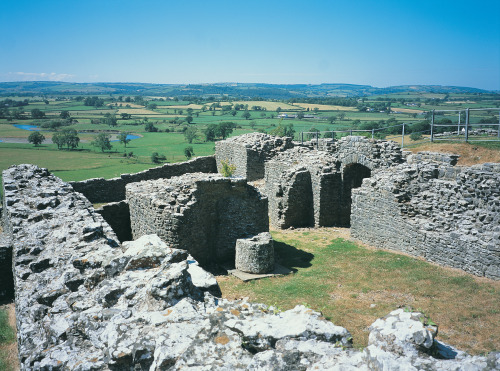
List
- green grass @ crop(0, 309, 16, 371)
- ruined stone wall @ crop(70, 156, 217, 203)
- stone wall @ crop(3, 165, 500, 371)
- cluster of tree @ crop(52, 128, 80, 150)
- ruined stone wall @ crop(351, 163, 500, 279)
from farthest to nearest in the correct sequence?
cluster of tree @ crop(52, 128, 80, 150) < ruined stone wall @ crop(70, 156, 217, 203) < ruined stone wall @ crop(351, 163, 500, 279) < green grass @ crop(0, 309, 16, 371) < stone wall @ crop(3, 165, 500, 371)

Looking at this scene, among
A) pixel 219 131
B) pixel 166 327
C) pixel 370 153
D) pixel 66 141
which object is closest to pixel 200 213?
pixel 166 327

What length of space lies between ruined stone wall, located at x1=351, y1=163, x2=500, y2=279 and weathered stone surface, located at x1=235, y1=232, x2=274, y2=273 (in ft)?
16.5

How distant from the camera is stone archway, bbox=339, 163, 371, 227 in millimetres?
18078

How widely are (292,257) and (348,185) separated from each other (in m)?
6.21

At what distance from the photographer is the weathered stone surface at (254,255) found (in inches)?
473

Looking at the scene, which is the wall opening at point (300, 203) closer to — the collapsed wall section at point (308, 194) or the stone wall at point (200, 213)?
the collapsed wall section at point (308, 194)

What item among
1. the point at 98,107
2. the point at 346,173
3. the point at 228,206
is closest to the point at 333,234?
the point at 346,173

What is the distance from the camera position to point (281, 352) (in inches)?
133

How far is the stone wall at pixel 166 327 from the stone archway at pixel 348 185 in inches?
544

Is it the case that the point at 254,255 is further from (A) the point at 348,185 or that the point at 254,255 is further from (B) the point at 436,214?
(A) the point at 348,185

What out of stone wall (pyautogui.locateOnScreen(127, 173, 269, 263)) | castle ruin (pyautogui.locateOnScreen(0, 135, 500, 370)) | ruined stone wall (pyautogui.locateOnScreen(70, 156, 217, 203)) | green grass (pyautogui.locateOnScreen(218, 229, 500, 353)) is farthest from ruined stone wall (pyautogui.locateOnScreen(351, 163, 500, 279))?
ruined stone wall (pyautogui.locateOnScreen(70, 156, 217, 203))

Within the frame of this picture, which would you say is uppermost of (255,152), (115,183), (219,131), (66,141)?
(219,131)

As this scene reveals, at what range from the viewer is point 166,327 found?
3.85 metres

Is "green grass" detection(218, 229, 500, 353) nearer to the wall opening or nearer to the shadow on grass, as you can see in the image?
the shadow on grass
